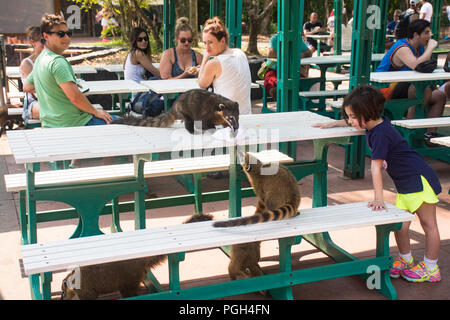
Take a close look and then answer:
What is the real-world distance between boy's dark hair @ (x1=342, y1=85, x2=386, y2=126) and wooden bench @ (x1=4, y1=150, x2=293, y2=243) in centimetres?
73

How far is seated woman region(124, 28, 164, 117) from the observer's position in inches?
267

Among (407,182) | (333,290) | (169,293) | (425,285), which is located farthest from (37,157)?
(425,285)

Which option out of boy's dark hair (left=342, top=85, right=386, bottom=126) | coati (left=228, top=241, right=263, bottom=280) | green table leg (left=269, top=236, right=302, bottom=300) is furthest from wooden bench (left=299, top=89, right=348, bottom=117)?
green table leg (left=269, top=236, right=302, bottom=300)

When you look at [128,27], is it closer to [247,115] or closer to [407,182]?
[247,115]

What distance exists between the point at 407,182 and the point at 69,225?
118 inches

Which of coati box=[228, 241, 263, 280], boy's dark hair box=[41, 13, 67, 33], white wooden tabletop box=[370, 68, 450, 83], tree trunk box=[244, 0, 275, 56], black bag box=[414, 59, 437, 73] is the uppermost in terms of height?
tree trunk box=[244, 0, 275, 56]

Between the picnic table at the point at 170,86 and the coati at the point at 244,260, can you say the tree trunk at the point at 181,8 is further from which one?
the coati at the point at 244,260

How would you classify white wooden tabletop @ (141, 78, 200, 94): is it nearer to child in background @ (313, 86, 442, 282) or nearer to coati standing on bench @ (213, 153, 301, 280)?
coati standing on bench @ (213, 153, 301, 280)

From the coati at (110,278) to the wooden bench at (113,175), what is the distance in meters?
0.65

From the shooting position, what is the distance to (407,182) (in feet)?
11.9

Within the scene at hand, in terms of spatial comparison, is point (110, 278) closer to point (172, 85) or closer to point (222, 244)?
point (222, 244)

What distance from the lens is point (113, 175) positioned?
172 inches

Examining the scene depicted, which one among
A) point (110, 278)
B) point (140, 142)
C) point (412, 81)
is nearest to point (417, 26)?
point (412, 81)

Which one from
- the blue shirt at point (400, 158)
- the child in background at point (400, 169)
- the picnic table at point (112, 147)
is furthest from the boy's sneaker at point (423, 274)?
the picnic table at point (112, 147)
